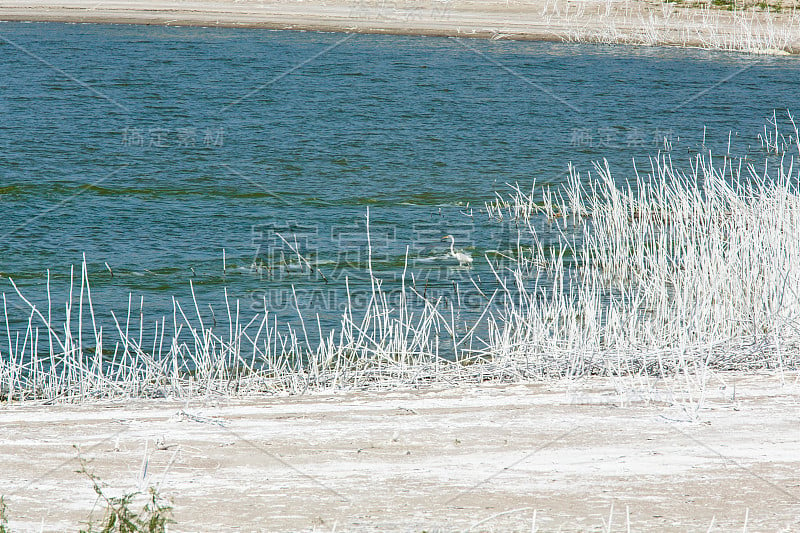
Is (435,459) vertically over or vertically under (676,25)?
under

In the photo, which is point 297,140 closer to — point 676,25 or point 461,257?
point 461,257

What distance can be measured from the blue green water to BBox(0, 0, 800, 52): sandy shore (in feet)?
3.21

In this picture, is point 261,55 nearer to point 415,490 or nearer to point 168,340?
point 168,340

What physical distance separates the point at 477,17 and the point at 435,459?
2376cm

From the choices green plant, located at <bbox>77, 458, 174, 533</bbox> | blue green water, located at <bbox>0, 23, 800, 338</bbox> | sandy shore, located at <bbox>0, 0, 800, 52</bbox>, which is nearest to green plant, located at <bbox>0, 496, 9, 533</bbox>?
green plant, located at <bbox>77, 458, 174, 533</bbox>

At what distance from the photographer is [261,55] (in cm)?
2288

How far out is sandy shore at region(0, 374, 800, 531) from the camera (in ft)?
15.3

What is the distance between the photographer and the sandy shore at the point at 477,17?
25500 millimetres

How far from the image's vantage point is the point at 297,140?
16328 millimetres

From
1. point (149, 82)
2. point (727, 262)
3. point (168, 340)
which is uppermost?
point (149, 82)

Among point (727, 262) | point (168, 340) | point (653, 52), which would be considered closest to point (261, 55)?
point (653, 52)

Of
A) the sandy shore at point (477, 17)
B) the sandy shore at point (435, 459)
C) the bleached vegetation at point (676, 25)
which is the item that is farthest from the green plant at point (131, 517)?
the bleached vegetation at point (676, 25)

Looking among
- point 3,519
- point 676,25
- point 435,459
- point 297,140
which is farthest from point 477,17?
point 3,519

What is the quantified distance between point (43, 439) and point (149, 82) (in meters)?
15.3
